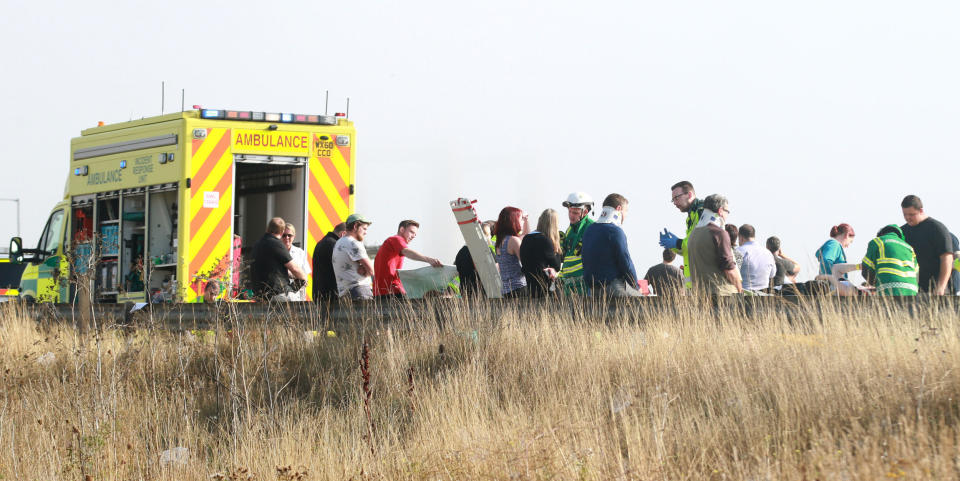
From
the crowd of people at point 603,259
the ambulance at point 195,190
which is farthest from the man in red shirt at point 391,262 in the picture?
the ambulance at point 195,190

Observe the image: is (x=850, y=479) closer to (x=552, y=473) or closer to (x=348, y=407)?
(x=552, y=473)

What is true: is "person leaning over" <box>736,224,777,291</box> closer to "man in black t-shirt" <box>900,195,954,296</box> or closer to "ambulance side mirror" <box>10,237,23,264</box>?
"man in black t-shirt" <box>900,195,954,296</box>

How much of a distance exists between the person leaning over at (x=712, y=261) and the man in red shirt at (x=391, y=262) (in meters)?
2.78

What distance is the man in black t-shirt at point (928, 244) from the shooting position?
8.98 metres

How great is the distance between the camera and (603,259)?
340 inches

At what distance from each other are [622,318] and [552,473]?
2656mm

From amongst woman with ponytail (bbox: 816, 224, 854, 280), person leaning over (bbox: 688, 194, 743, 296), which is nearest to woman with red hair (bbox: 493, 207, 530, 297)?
person leaning over (bbox: 688, 194, 743, 296)

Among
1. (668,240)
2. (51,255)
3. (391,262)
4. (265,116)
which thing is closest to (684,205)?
(668,240)

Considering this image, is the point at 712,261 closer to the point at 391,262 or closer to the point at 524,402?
the point at 524,402

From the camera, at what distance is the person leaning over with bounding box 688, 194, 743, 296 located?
8430mm

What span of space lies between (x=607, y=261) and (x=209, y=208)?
5.72 metres

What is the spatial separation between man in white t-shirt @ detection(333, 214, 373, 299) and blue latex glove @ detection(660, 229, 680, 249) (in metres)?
2.65

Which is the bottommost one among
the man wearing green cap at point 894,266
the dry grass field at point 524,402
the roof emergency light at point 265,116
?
the dry grass field at point 524,402

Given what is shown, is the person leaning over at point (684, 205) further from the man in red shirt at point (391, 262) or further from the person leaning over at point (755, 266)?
the man in red shirt at point (391, 262)
